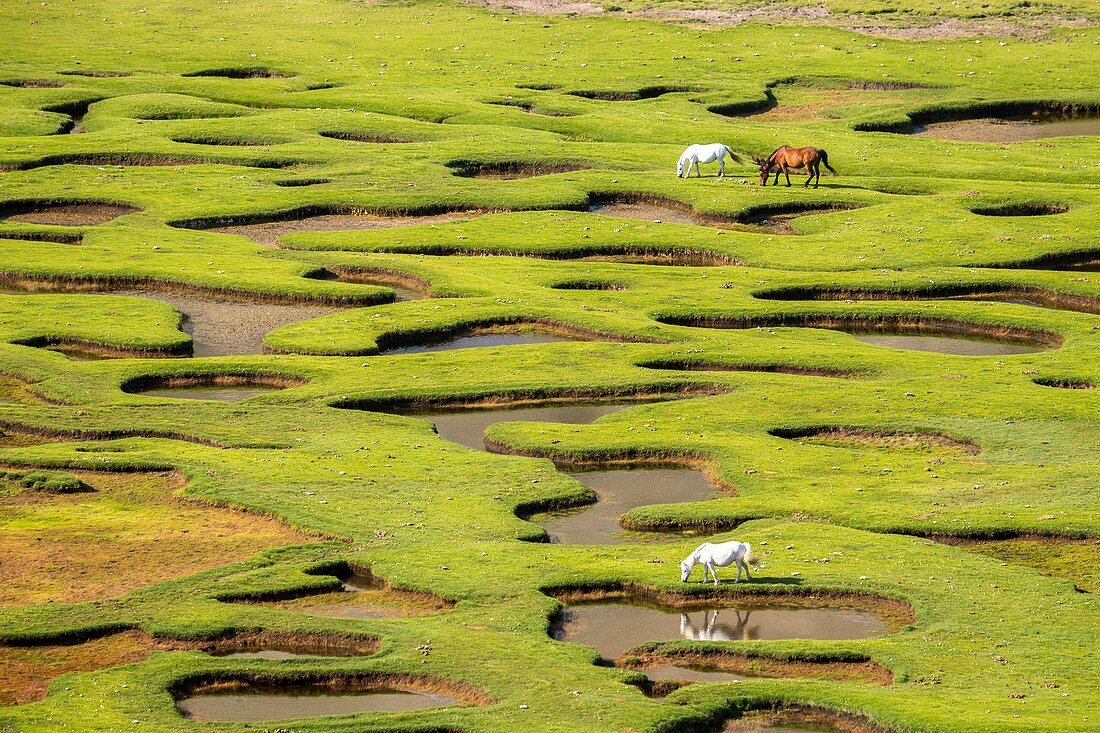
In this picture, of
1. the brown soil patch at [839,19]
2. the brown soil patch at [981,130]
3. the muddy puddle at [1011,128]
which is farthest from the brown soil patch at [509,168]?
the brown soil patch at [839,19]

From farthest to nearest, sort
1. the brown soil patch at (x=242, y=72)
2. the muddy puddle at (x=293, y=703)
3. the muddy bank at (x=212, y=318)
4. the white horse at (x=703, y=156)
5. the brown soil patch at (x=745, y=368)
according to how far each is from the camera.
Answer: the brown soil patch at (x=242, y=72) → the white horse at (x=703, y=156) → the muddy bank at (x=212, y=318) → the brown soil patch at (x=745, y=368) → the muddy puddle at (x=293, y=703)

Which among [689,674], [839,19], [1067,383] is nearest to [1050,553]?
A: [689,674]

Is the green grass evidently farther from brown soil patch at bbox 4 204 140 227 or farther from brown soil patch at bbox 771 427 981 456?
brown soil patch at bbox 4 204 140 227

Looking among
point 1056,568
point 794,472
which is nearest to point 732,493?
point 794,472

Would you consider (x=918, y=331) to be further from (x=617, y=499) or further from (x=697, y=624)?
(x=697, y=624)

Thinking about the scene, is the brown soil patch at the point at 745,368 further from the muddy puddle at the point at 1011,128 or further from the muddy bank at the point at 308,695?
the muddy puddle at the point at 1011,128

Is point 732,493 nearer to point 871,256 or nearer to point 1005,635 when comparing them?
point 1005,635
